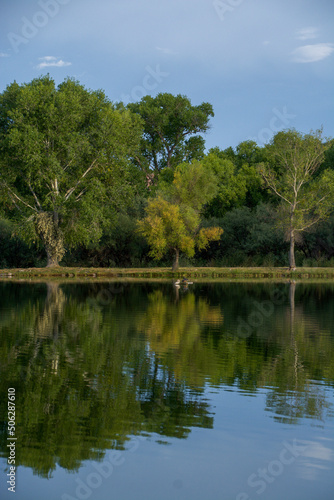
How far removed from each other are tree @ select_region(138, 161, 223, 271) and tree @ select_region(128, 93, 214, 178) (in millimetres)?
29393

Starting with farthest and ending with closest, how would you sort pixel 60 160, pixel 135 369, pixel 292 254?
pixel 292 254 < pixel 60 160 < pixel 135 369

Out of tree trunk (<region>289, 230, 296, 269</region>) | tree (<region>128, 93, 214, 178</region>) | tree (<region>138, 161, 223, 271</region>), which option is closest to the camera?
tree (<region>138, 161, 223, 271</region>)

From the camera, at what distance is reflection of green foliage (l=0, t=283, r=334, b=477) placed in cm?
859

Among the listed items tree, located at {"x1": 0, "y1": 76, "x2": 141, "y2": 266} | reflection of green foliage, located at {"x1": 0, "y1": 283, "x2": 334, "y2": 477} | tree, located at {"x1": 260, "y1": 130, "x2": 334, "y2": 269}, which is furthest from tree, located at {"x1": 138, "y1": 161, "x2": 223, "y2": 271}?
reflection of green foliage, located at {"x1": 0, "y1": 283, "x2": 334, "y2": 477}

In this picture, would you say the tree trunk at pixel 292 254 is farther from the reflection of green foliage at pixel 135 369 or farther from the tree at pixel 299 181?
the reflection of green foliage at pixel 135 369

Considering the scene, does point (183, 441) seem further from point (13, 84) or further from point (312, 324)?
point (13, 84)

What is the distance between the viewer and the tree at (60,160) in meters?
48.8

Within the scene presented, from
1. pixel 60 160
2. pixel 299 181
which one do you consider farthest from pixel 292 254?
pixel 60 160

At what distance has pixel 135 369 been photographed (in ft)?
41.2

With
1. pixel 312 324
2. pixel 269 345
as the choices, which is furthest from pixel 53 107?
pixel 269 345

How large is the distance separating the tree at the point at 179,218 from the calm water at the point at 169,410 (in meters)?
31.2

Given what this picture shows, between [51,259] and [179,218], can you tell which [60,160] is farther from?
[179,218]

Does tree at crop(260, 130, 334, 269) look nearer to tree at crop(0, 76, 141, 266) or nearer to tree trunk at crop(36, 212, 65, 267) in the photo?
tree at crop(0, 76, 141, 266)

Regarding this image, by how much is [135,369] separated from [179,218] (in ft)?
131
